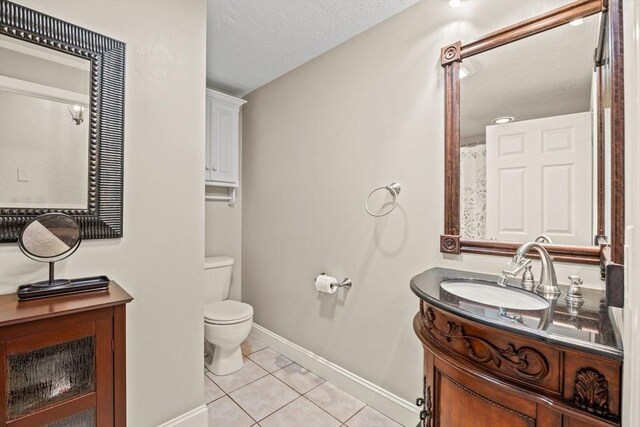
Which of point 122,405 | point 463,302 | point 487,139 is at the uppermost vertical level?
point 487,139

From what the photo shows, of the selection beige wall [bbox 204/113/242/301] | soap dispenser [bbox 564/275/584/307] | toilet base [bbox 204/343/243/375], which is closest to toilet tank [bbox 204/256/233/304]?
beige wall [bbox 204/113/242/301]

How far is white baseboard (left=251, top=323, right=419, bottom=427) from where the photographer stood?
170cm

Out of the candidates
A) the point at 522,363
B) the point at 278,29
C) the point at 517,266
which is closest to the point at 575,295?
the point at 517,266

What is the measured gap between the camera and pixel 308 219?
2.31 m

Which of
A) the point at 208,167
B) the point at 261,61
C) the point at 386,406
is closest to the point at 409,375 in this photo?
the point at 386,406

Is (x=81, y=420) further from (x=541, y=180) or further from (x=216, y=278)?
(x=541, y=180)

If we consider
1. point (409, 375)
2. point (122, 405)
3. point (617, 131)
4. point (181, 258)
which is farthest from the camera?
point (409, 375)

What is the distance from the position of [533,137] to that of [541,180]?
0.20m

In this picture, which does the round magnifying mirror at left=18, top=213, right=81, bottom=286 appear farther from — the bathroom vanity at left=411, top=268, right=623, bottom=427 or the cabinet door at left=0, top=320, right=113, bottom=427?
the bathroom vanity at left=411, top=268, right=623, bottom=427

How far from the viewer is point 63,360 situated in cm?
104

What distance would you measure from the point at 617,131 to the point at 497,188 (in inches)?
24.6

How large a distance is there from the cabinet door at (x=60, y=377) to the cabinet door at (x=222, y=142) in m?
1.76

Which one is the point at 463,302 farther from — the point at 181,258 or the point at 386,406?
the point at 181,258

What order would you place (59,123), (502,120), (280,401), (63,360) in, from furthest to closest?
1. (280,401)
2. (502,120)
3. (59,123)
4. (63,360)
